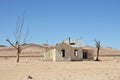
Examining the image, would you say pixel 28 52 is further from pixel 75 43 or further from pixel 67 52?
pixel 67 52

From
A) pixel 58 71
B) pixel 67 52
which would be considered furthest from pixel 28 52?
pixel 58 71

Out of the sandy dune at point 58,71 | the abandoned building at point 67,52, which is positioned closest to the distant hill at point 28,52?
the abandoned building at point 67,52

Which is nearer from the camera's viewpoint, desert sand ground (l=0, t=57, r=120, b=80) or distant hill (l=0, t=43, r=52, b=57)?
desert sand ground (l=0, t=57, r=120, b=80)

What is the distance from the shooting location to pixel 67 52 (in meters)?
58.7

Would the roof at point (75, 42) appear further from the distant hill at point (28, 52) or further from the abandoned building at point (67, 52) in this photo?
the distant hill at point (28, 52)

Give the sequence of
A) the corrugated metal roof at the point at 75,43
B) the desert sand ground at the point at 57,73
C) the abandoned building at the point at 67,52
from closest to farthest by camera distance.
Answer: the desert sand ground at the point at 57,73 < the abandoned building at the point at 67,52 < the corrugated metal roof at the point at 75,43

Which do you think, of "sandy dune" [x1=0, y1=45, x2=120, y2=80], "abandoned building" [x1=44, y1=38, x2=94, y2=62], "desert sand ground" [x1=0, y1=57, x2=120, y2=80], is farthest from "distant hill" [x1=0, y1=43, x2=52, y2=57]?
"desert sand ground" [x1=0, y1=57, x2=120, y2=80]

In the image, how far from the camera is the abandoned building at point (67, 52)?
5778 cm

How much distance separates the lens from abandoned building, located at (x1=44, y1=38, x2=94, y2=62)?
57781 millimetres

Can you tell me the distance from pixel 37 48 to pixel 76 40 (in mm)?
90849

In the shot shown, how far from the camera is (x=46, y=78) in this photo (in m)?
21.0

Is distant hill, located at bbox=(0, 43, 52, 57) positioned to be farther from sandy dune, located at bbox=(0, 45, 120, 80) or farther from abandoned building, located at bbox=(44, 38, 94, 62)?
sandy dune, located at bbox=(0, 45, 120, 80)

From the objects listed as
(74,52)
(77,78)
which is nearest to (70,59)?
(74,52)

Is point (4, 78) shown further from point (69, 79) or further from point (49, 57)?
point (49, 57)
